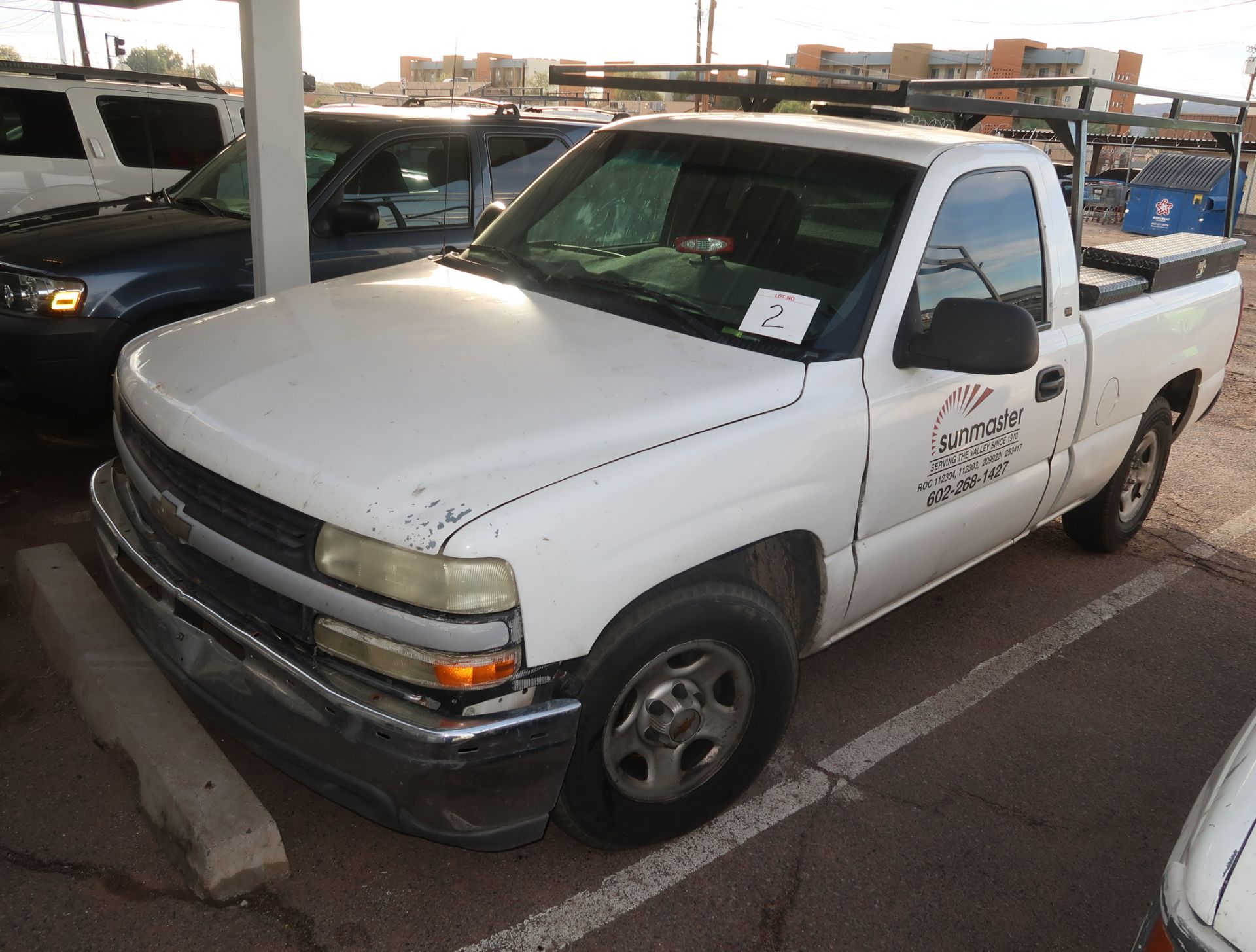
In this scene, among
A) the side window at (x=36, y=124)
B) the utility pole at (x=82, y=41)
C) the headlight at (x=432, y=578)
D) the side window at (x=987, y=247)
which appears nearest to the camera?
the headlight at (x=432, y=578)

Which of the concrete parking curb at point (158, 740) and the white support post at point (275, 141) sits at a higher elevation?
the white support post at point (275, 141)

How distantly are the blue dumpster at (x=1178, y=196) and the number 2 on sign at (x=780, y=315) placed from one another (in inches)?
765

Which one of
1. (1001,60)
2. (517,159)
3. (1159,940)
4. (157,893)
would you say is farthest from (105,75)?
(1001,60)

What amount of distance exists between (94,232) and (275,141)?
4.50 ft

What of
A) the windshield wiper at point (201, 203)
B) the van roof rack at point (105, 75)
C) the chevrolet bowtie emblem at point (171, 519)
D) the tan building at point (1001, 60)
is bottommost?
the chevrolet bowtie emblem at point (171, 519)

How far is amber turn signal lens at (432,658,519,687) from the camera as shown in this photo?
2250 mm

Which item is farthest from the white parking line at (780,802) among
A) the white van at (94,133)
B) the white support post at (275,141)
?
the white van at (94,133)

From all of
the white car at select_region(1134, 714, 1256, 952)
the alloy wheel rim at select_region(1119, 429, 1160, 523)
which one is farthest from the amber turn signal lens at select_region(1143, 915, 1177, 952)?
the alloy wheel rim at select_region(1119, 429, 1160, 523)

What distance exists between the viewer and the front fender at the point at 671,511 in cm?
226

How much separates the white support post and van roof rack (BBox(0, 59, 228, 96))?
4841 mm

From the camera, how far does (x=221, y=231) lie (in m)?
5.55

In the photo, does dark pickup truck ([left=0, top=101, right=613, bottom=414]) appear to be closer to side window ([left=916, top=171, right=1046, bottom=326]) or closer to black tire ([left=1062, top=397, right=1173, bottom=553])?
side window ([left=916, top=171, right=1046, bottom=326])

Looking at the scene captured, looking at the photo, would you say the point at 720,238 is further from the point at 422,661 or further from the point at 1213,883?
the point at 1213,883

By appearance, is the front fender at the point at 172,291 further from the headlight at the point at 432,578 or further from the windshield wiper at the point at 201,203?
the headlight at the point at 432,578
